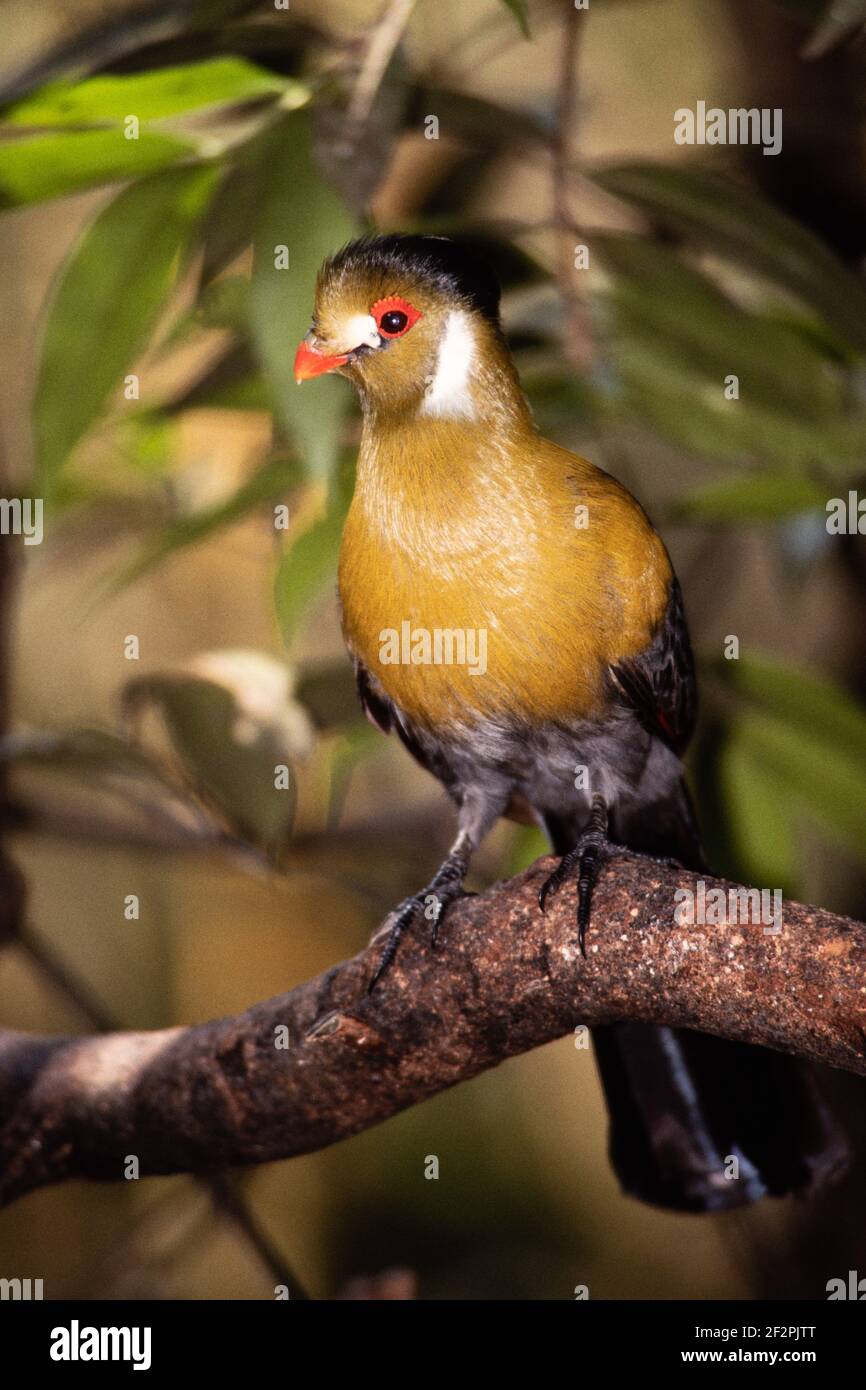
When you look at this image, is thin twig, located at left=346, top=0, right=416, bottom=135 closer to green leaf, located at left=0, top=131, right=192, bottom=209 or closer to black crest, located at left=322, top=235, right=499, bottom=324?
black crest, located at left=322, top=235, right=499, bottom=324

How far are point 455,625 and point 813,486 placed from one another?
77cm

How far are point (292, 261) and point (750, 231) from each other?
639mm

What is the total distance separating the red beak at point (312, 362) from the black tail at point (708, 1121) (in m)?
0.97

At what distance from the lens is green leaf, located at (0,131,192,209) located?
1722 mm

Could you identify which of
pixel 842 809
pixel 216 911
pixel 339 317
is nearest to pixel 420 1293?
pixel 216 911

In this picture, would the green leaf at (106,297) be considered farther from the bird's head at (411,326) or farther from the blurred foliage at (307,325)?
the bird's head at (411,326)

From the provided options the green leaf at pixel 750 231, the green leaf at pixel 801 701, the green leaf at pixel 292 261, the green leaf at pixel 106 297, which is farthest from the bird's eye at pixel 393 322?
the green leaf at pixel 801 701

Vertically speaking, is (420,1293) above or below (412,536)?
below

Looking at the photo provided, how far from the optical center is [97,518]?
304 cm

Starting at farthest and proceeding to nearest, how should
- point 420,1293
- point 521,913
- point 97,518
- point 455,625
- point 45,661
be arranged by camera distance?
point 45,661
point 420,1293
point 97,518
point 455,625
point 521,913

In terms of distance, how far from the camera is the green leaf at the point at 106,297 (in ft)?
6.02

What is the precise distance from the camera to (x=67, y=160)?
1.74 meters

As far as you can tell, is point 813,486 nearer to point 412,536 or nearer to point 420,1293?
point 412,536

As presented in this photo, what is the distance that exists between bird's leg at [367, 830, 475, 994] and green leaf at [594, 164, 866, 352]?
878mm
